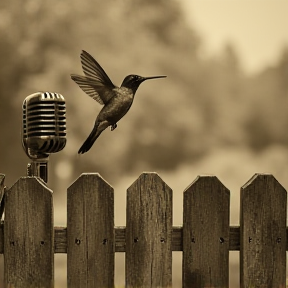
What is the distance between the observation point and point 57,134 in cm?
229

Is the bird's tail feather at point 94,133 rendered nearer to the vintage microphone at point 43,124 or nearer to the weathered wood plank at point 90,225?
the vintage microphone at point 43,124

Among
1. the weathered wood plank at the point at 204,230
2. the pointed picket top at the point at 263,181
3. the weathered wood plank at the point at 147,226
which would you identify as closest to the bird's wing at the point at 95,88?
the weathered wood plank at the point at 147,226

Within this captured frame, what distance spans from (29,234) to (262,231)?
3.59 ft

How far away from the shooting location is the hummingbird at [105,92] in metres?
2.67

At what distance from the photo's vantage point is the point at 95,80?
2693 millimetres

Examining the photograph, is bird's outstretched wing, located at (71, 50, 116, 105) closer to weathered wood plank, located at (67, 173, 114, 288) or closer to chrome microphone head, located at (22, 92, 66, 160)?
chrome microphone head, located at (22, 92, 66, 160)

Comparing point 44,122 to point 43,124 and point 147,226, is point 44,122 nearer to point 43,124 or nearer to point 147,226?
point 43,124

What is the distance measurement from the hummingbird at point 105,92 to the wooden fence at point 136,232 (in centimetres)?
49

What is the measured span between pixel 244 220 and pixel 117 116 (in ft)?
2.90

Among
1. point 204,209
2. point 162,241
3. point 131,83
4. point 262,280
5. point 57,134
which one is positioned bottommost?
point 262,280

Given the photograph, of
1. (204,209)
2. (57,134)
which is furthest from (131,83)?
(204,209)

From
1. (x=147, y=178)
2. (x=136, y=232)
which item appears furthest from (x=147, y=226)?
(x=147, y=178)

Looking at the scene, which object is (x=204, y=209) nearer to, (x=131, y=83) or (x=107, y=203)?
(x=107, y=203)

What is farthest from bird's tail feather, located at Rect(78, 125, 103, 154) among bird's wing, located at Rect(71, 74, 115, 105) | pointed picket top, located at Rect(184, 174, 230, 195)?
pointed picket top, located at Rect(184, 174, 230, 195)
